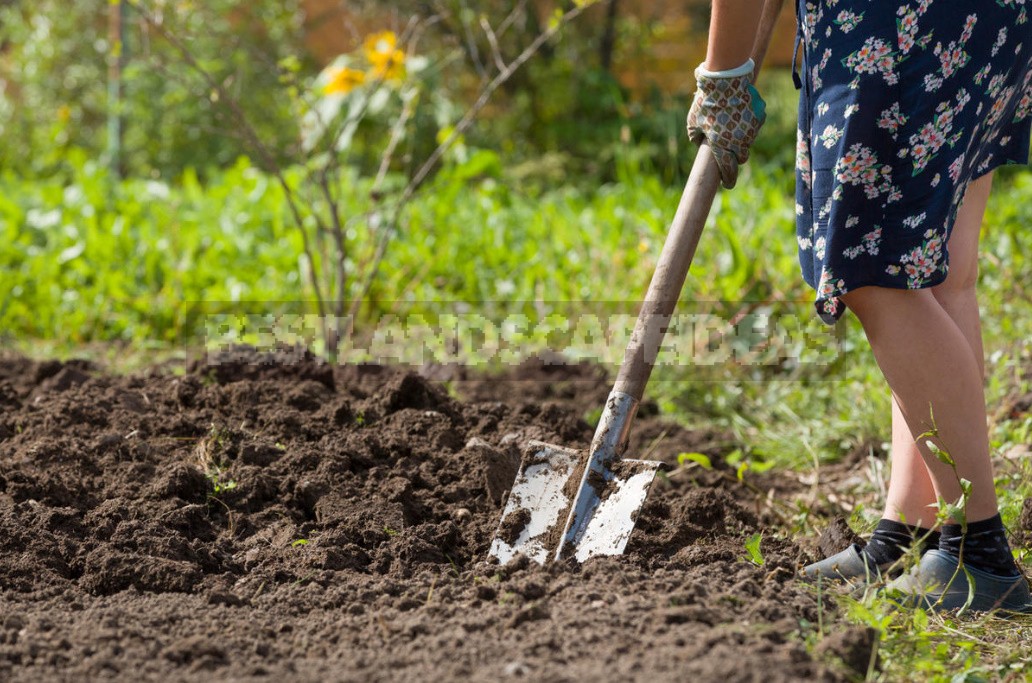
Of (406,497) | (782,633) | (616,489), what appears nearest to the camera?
(782,633)

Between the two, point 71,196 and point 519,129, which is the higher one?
point 519,129

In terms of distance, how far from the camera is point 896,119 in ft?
6.06

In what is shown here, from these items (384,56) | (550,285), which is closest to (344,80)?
(384,56)

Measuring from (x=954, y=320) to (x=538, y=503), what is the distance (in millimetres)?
896

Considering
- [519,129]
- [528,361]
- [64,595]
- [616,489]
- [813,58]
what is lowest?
[64,595]

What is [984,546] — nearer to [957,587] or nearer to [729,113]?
[957,587]

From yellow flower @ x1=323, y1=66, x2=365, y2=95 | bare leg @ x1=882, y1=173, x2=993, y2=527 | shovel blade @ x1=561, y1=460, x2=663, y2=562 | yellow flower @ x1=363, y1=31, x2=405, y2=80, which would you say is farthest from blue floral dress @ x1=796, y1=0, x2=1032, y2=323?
yellow flower @ x1=323, y1=66, x2=365, y2=95

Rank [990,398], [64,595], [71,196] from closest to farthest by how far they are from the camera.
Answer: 1. [64,595]
2. [990,398]
3. [71,196]

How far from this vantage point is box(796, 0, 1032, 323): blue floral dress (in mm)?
1834

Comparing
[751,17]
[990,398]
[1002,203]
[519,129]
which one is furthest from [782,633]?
[519,129]

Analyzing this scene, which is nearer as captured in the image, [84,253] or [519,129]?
[84,253]

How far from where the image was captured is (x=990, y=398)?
3.23 meters

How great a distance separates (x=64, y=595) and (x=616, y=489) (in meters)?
1.04

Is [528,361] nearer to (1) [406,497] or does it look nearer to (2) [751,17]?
(1) [406,497]
